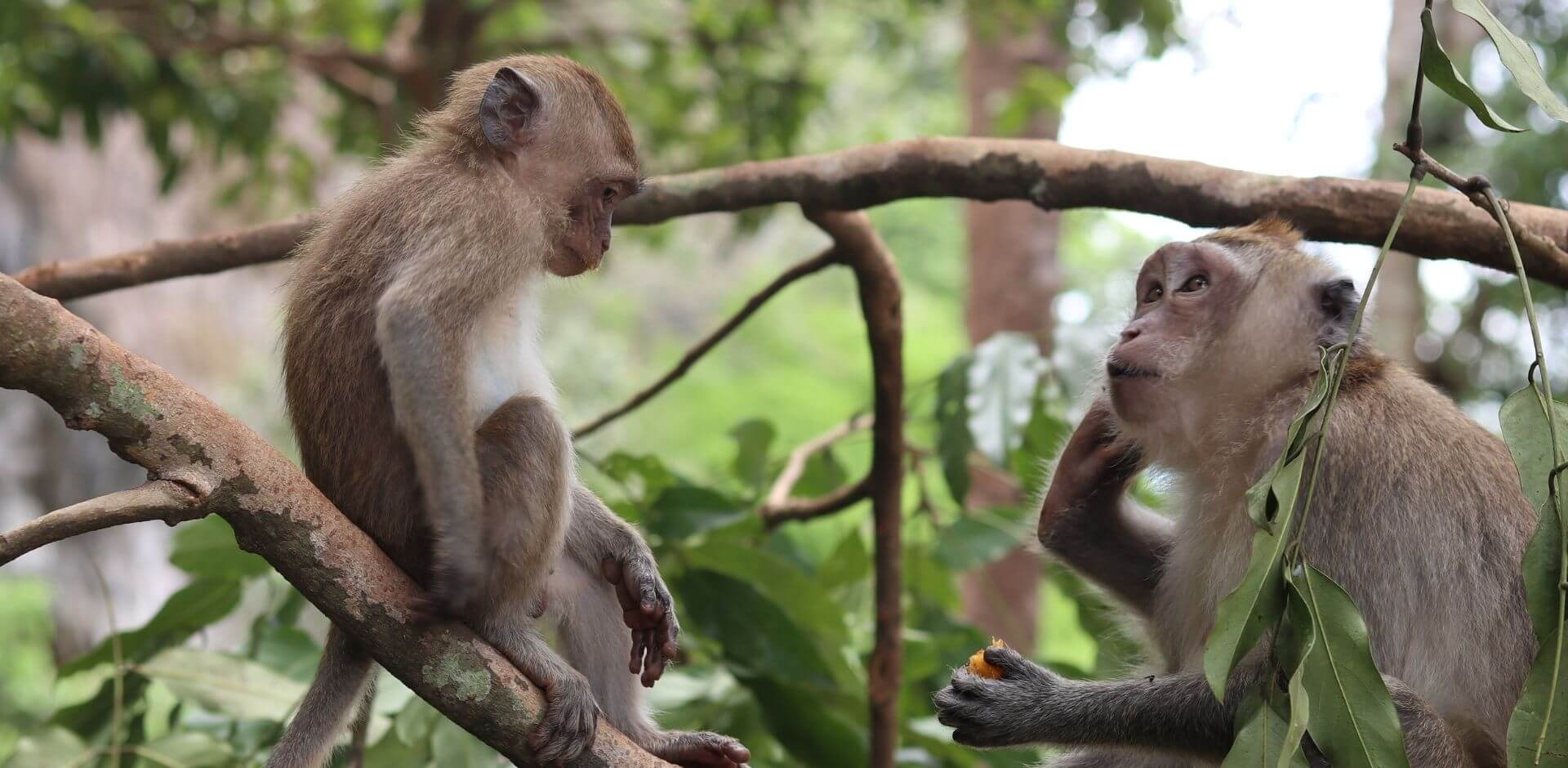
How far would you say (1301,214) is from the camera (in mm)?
3217

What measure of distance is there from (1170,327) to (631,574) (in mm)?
1358

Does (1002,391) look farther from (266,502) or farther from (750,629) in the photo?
(266,502)

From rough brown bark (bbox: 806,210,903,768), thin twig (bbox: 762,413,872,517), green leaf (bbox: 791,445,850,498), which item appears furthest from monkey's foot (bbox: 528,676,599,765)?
green leaf (bbox: 791,445,850,498)

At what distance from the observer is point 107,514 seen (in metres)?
1.82

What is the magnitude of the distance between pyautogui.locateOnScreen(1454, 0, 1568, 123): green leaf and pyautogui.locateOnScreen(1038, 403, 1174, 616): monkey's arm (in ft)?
4.47

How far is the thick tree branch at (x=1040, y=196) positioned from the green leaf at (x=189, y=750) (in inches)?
52.7

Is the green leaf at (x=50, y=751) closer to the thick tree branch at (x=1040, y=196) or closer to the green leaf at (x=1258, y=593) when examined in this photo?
the thick tree branch at (x=1040, y=196)

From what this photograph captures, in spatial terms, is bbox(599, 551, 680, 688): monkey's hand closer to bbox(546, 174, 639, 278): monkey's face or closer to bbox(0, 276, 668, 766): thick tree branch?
bbox(0, 276, 668, 766): thick tree branch

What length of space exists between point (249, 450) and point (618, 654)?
105cm

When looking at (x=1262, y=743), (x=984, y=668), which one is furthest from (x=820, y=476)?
(x=1262, y=743)

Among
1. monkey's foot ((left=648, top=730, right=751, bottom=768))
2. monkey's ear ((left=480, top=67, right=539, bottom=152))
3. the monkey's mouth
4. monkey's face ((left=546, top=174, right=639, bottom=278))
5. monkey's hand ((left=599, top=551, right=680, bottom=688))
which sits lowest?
monkey's foot ((left=648, top=730, right=751, bottom=768))

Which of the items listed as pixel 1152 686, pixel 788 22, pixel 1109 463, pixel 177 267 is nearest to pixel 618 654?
pixel 1152 686

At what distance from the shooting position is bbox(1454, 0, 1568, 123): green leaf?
6.62ft

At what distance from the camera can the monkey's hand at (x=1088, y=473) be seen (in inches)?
129
